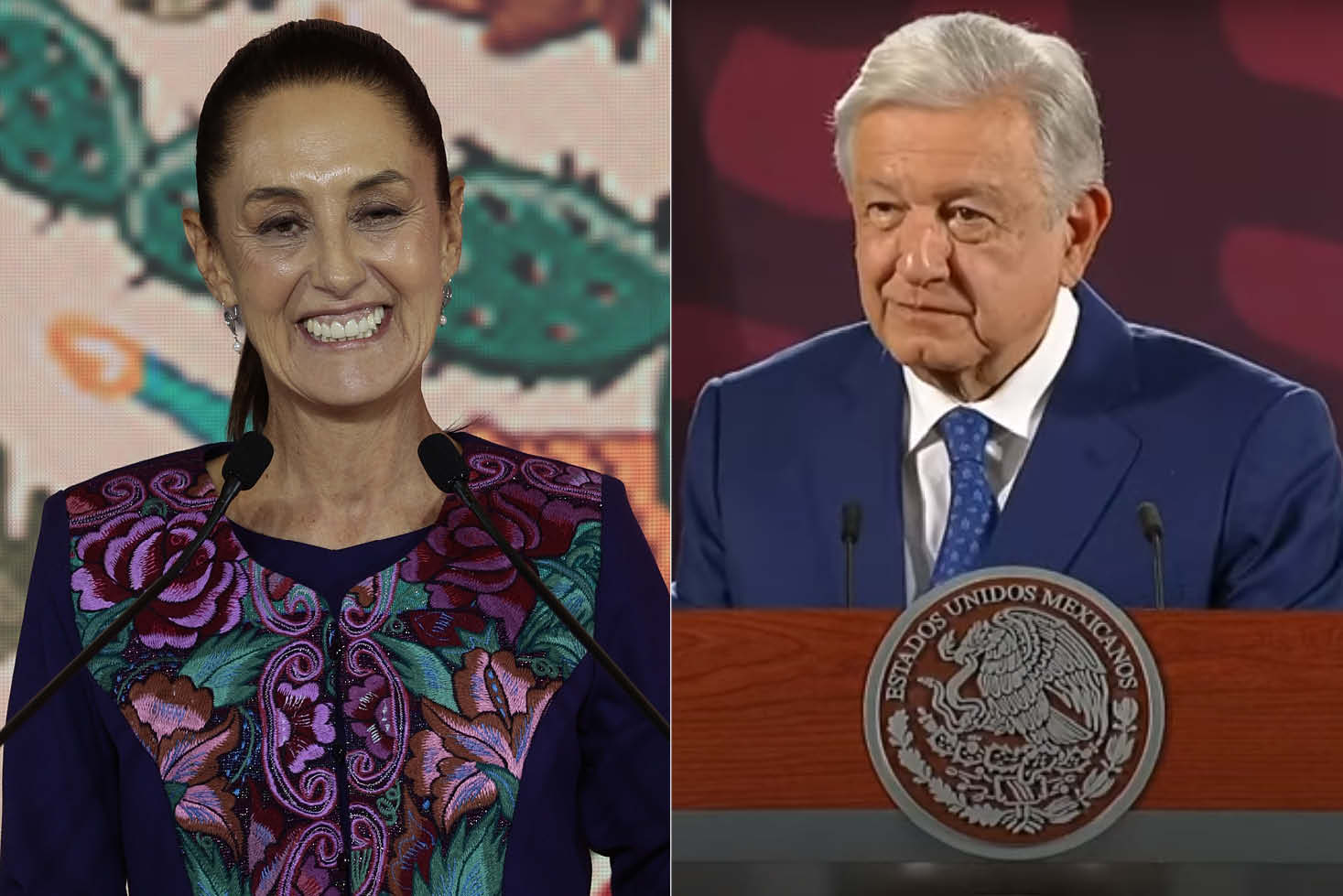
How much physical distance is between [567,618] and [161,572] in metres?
0.69

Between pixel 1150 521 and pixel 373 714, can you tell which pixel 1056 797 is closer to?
pixel 1150 521

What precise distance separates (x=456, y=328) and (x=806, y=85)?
67 centimetres

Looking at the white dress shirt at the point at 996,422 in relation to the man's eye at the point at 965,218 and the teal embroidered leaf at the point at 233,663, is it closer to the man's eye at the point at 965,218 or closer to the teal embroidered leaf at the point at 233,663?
the man's eye at the point at 965,218

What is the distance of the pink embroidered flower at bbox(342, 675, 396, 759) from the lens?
2.67m

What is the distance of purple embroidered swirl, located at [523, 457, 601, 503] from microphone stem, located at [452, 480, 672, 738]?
0.83 feet

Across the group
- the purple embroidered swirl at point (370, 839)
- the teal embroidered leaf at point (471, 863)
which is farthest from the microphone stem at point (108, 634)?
the teal embroidered leaf at point (471, 863)

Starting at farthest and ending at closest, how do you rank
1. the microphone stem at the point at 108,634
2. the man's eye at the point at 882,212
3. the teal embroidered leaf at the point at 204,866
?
1. the man's eye at the point at 882,212
2. the teal embroidered leaf at the point at 204,866
3. the microphone stem at the point at 108,634

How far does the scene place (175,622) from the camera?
270 cm

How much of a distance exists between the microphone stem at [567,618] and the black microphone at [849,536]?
0.36 metres

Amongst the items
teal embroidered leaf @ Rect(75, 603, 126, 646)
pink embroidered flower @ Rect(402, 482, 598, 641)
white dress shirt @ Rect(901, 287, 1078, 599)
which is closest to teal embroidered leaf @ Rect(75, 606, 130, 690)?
teal embroidered leaf @ Rect(75, 603, 126, 646)

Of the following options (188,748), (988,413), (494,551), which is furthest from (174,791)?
(988,413)

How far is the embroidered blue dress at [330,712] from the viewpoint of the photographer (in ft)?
8.56

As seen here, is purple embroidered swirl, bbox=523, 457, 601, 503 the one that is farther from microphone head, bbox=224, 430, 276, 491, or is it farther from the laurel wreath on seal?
the laurel wreath on seal

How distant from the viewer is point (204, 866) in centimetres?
260
